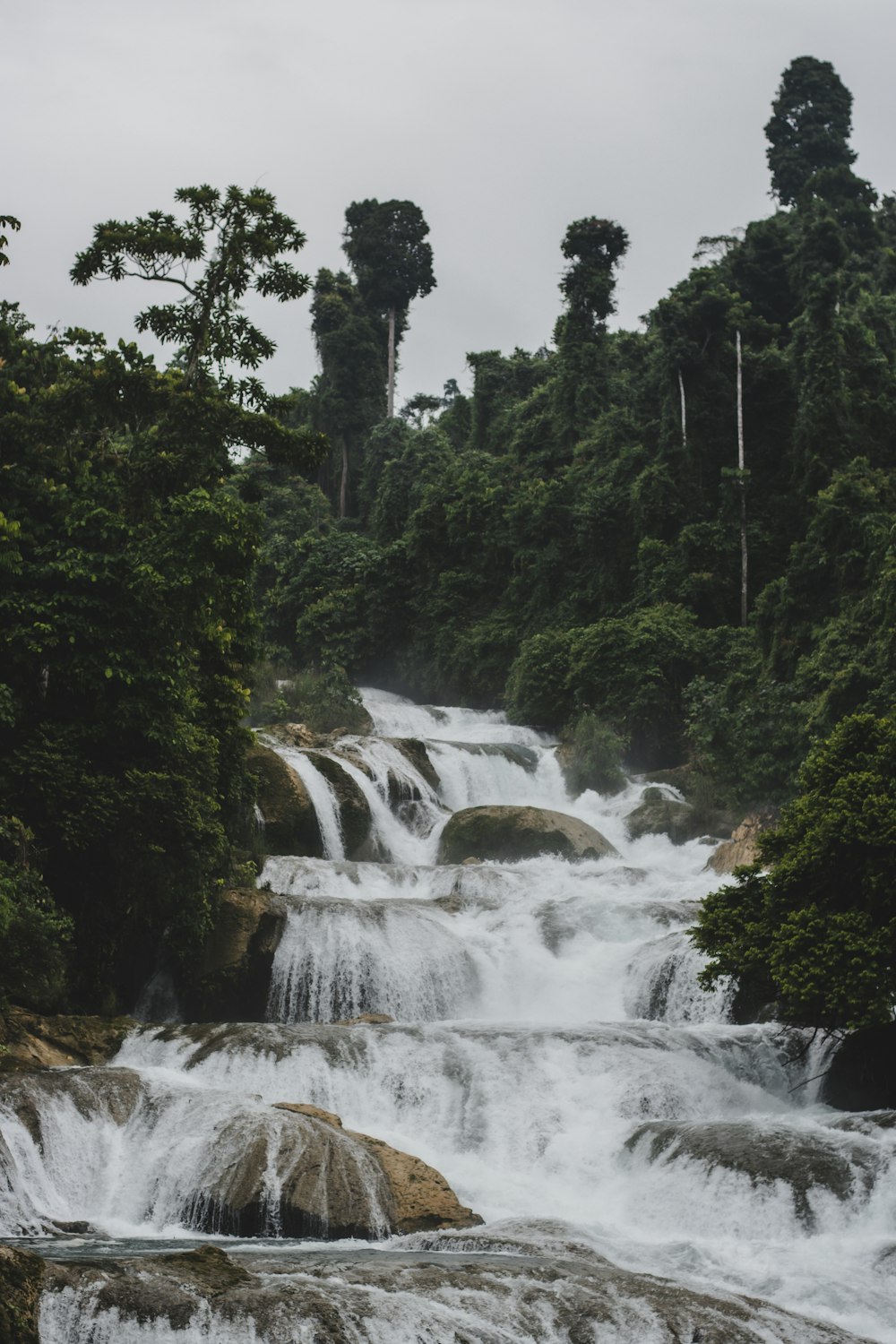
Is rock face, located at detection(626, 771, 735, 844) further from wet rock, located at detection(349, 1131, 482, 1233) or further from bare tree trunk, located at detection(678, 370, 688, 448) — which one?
wet rock, located at detection(349, 1131, 482, 1233)

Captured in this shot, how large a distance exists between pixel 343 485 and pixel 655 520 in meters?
21.0

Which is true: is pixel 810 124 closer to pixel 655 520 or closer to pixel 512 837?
pixel 655 520

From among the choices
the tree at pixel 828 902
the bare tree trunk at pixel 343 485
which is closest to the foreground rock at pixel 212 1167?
the tree at pixel 828 902

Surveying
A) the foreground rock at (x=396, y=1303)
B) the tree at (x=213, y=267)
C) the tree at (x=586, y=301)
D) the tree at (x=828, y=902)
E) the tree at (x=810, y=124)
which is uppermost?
the tree at (x=810, y=124)

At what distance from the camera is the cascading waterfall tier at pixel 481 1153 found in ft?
26.2

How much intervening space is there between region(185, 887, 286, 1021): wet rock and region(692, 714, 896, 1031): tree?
6111 mm

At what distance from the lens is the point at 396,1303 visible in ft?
25.8

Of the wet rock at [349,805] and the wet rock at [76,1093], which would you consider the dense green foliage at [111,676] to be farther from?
the wet rock at [349,805]

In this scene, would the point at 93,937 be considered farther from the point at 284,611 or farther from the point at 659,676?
the point at 284,611

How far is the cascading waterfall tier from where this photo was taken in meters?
7.99

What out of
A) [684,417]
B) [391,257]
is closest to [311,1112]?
[684,417]

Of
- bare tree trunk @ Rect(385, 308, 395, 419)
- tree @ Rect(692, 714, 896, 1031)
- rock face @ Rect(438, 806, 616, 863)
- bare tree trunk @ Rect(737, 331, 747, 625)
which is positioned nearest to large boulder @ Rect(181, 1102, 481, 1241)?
tree @ Rect(692, 714, 896, 1031)

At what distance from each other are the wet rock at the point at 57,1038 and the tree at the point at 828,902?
22.3 feet

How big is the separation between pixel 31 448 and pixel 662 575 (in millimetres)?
23210
